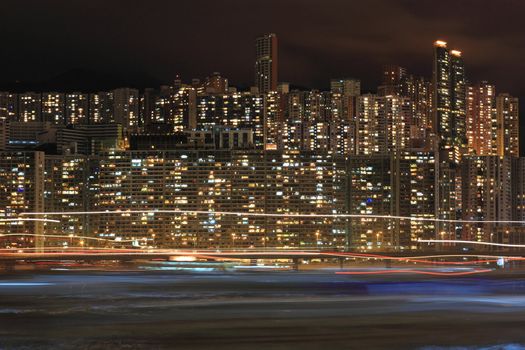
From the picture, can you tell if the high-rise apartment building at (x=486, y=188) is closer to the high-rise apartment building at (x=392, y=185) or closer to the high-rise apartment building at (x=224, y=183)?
the high-rise apartment building at (x=392, y=185)

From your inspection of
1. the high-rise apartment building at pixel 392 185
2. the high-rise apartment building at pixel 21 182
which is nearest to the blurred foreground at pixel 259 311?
the high-rise apartment building at pixel 21 182

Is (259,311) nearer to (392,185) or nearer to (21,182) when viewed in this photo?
(21,182)

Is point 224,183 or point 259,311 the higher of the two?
point 224,183

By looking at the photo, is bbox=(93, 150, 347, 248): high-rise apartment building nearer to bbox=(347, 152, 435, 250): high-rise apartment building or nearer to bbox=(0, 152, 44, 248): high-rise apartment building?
bbox=(347, 152, 435, 250): high-rise apartment building

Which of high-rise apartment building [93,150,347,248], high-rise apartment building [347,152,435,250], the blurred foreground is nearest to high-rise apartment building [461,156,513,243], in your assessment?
high-rise apartment building [347,152,435,250]

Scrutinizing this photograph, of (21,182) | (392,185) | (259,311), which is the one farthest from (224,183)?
(259,311)

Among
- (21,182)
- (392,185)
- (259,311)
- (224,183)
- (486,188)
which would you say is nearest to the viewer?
(259,311)

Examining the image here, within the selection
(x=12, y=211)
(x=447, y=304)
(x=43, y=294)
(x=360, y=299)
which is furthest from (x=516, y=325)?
(x=12, y=211)

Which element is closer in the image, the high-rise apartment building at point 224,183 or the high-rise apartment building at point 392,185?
the high-rise apartment building at point 224,183

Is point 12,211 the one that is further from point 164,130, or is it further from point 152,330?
point 152,330

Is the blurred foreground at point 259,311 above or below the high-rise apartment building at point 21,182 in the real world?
below

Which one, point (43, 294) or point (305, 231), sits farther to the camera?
point (305, 231)
